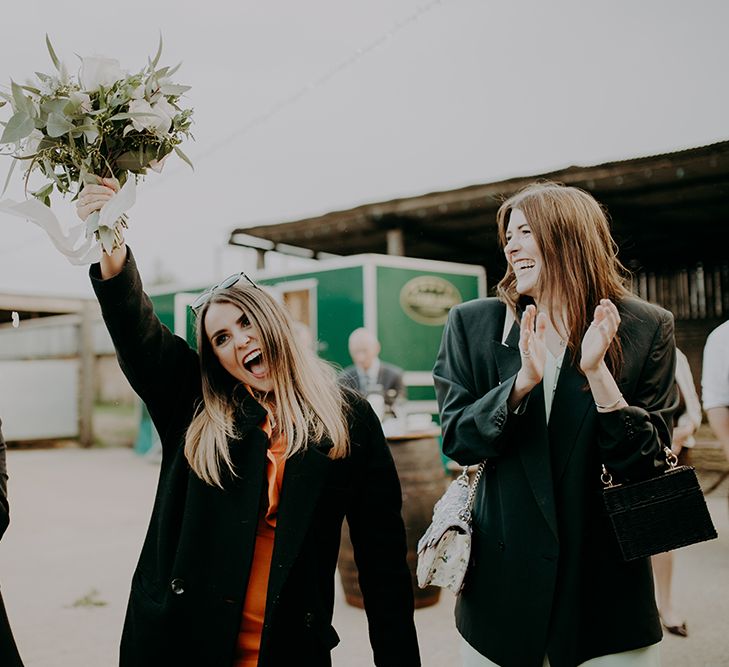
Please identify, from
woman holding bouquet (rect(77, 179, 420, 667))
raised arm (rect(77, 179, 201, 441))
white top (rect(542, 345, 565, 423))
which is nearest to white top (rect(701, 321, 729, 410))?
white top (rect(542, 345, 565, 423))

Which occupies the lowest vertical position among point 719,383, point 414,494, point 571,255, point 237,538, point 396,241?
point 414,494

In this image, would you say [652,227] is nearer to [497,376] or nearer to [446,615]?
[446,615]

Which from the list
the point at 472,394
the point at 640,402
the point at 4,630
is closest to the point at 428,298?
the point at 472,394

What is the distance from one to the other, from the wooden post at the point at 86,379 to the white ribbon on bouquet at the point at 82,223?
16.4 m

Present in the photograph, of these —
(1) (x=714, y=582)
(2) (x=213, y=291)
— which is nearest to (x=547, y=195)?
(2) (x=213, y=291)

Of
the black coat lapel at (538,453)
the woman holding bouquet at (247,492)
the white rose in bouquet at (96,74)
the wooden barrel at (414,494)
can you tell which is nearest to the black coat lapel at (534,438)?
the black coat lapel at (538,453)

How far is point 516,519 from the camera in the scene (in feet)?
5.94

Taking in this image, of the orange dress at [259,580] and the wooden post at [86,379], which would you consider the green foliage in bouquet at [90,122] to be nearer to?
the orange dress at [259,580]

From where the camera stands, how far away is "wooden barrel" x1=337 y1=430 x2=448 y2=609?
15.7ft

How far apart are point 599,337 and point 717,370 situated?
6.80ft

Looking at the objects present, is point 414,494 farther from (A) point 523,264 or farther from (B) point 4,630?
(B) point 4,630

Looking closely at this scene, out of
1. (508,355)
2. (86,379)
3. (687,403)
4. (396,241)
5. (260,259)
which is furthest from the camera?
(86,379)

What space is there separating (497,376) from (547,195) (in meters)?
0.49

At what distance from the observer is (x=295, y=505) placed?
5.81ft
